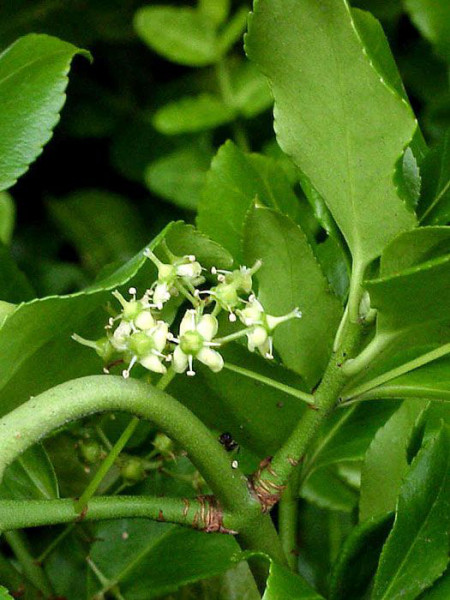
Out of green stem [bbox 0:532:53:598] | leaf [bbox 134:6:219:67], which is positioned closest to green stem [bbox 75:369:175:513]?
green stem [bbox 0:532:53:598]

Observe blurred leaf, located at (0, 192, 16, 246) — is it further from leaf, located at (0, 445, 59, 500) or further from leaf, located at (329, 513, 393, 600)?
leaf, located at (329, 513, 393, 600)

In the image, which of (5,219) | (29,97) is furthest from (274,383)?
(5,219)

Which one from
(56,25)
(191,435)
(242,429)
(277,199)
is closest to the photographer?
(191,435)

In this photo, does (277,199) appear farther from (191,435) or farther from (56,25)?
(56,25)

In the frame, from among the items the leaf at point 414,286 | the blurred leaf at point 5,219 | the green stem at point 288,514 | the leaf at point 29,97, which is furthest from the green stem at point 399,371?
the blurred leaf at point 5,219

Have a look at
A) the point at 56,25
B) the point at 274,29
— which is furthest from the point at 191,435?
the point at 56,25

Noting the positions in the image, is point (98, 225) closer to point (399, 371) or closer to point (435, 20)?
point (435, 20)
